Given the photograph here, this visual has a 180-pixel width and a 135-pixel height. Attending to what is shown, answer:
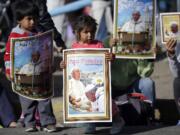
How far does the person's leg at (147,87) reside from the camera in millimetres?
8453

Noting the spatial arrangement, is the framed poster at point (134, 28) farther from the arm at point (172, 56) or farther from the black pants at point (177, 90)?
the black pants at point (177, 90)

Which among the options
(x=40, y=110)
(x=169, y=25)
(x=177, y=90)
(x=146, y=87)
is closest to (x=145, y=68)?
(x=146, y=87)

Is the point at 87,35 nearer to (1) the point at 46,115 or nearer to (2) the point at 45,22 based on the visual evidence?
(2) the point at 45,22

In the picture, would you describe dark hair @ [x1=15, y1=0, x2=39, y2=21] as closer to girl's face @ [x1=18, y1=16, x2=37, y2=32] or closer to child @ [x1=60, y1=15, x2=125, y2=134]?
girl's face @ [x1=18, y1=16, x2=37, y2=32]

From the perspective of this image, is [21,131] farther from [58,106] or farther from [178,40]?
[178,40]

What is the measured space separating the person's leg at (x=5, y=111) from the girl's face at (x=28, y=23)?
35.7 inches

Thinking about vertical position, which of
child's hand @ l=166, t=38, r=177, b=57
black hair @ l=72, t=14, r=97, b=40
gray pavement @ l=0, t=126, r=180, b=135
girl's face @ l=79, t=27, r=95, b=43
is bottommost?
gray pavement @ l=0, t=126, r=180, b=135

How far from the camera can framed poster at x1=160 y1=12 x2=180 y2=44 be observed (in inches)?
322

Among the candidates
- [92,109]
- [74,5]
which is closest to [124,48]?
[92,109]

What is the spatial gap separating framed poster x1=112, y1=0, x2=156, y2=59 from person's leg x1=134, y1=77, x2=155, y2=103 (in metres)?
0.43

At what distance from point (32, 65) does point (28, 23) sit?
40 centimetres

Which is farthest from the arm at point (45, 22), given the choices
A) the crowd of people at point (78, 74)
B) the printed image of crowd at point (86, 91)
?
the printed image of crowd at point (86, 91)

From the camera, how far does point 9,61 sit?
309 inches

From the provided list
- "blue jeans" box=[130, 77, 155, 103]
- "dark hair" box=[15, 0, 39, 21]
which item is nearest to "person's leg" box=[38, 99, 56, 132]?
"dark hair" box=[15, 0, 39, 21]
